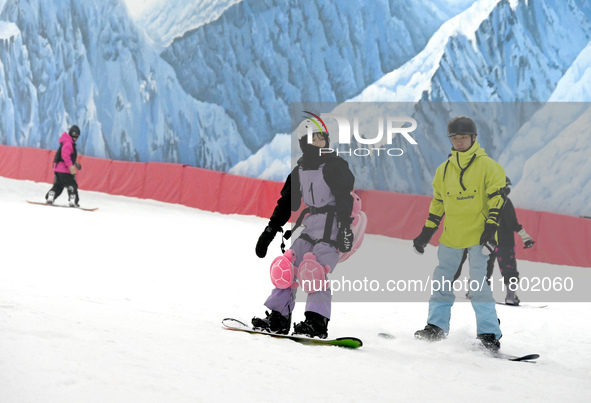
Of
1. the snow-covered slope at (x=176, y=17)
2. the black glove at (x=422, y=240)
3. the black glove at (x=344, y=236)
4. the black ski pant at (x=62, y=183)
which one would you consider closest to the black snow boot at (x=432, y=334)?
the black glove at (x=422, y=240)

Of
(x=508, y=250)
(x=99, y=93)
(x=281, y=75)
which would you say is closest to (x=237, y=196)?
(x=281, y=75)

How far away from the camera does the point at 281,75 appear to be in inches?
719

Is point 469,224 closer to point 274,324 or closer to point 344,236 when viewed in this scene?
point 344,236

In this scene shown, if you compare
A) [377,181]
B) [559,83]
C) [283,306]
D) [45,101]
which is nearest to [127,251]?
[283,306]

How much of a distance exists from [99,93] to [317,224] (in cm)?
1808

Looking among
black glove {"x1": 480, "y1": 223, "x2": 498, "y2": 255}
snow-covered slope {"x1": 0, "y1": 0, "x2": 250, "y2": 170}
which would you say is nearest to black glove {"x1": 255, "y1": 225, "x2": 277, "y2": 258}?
black glove {"x1": 480, "y1": 223, "x2": 498, "y2": 255}

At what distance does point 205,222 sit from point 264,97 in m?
6.44

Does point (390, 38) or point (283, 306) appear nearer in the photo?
point (283, 306)

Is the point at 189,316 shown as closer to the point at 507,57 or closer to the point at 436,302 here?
the point at 436,302

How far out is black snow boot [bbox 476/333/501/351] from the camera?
4684mm

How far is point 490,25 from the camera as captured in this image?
50.7 feet

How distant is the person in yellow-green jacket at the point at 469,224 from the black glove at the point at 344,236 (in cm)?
76

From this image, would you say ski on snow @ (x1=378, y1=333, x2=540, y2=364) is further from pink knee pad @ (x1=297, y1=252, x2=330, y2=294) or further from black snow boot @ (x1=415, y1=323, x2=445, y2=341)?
pink knee pad @ (x1=297, y1=252, x2=330, y2=294)

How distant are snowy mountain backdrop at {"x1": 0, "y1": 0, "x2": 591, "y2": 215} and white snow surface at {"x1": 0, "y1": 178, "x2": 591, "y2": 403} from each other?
7.89 metres
